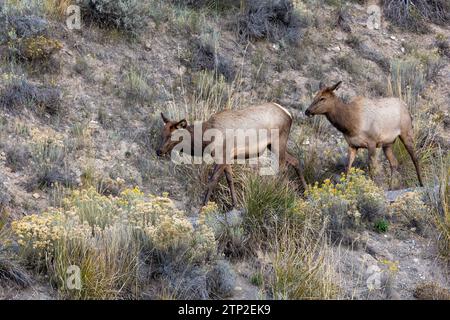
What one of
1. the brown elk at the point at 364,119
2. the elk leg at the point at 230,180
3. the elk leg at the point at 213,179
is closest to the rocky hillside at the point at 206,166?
the elk leg at the point at 230,180

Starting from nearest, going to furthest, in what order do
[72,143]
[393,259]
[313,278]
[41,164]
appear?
[313,278] < [393,259] < [41,164] < [72,143]

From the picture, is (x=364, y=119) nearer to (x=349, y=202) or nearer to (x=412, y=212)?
(x=412, y=212)

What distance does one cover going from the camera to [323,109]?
1466 cm

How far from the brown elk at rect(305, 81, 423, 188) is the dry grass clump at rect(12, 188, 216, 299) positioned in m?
4.60

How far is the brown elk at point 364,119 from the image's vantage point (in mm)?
14594

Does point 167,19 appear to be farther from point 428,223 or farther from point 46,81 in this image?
point 428,223

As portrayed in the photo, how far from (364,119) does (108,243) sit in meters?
6.21

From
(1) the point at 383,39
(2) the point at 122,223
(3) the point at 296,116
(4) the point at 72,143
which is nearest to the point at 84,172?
(4) the point at 72,143

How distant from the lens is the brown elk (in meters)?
14.6

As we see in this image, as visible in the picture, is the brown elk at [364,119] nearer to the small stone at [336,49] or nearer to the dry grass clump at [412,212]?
the dry grass clump at [412,212]

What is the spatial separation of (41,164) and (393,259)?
541cm

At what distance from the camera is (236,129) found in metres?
13.2

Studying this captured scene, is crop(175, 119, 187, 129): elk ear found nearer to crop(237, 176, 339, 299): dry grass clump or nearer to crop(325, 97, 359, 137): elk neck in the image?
crop(237, 176, 339, 299): dry grass clump

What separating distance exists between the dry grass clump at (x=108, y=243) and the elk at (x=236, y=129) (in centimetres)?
205
